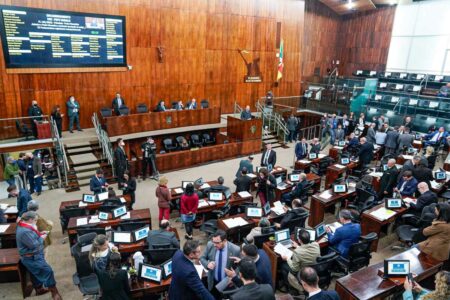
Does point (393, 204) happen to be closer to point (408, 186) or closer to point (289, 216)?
point (408, 186)

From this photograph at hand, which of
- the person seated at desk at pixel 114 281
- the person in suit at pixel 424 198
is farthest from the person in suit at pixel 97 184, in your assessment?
the person in suit at pixel 424 198

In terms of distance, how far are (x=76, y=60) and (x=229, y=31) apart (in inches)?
301

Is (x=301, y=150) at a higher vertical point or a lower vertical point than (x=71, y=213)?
higher

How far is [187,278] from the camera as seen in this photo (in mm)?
3326

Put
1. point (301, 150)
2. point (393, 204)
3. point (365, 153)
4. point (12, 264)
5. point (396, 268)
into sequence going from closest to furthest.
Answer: point (396, 268) → point (12, 264) → point (393, 204) → point (365, 153) → point (301, 150)

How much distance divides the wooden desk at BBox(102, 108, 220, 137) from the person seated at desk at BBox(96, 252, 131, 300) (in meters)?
8.49

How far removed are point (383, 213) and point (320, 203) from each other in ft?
4.29

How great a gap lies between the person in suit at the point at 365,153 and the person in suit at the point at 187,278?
811 centimetres

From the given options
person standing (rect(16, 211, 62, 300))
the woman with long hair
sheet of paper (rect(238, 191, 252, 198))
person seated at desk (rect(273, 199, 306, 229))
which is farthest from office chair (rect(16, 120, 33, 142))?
person seated at desk (rect(273, 199, 306, 229))

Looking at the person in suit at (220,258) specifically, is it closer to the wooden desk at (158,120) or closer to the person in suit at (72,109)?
the wooden desk at (158,120)

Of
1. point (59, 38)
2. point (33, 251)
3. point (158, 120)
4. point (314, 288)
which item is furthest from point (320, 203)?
point (59, 38)

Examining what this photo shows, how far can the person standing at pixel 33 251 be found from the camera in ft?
15.3

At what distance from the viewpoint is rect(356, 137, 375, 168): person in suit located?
9.88m

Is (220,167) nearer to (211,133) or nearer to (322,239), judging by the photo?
(211,133)
